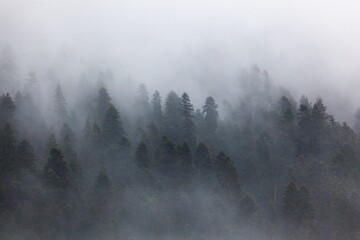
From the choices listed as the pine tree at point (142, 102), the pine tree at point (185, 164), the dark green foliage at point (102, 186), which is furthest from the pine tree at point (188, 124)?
the dark green foliage at point (102, 186)

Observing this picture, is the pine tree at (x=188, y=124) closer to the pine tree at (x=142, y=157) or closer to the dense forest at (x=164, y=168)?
the dense forest at (x=164, y=168)

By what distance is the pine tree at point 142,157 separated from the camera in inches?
3634

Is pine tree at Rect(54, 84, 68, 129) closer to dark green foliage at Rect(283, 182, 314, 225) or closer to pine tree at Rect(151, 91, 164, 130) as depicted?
pine tree at Rect(151, 91, 164, 130)

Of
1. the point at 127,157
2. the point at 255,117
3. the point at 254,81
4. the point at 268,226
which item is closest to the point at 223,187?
the point at 268,226

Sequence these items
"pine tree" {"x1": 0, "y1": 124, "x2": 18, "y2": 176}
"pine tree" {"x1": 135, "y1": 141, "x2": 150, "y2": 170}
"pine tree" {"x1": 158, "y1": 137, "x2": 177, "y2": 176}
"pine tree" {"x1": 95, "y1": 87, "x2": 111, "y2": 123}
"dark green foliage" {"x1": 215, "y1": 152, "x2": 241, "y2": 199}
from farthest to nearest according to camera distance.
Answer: "pine tree" {"x1": 95, "y1": 87, "x2": 111, "y2": 123}
"pine tree" {"x1": 158, "y1": 137, "x2": 177, "y2": 176}
"pine tree" {"x1": 135, "y1": 141, "x2": 150, "y2": 170}
"dark green foliage" {"x1": 215, "y1": 152, "x2": 241, "y2": 199}
"pine tree" {"x1": 0, "y1": 124, "x2": 18, "y2": 176}

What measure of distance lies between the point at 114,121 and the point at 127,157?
10481mm

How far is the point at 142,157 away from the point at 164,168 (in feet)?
14.9

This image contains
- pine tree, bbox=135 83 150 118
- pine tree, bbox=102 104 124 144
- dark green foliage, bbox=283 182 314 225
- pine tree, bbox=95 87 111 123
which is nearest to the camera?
dark green foliage, bbox=283 182 314 225

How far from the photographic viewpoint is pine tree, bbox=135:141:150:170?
92312mm

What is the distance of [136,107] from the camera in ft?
397

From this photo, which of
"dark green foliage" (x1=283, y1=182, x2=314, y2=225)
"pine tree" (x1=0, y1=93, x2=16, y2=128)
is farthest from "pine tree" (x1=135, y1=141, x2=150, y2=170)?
"dark green foliage" (x1=283, y1=182, x2=314, y2=225)

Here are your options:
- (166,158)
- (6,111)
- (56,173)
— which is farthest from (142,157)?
(6,111)

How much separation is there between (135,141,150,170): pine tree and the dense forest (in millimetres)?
189

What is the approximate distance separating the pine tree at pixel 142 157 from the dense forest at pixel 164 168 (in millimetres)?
189
